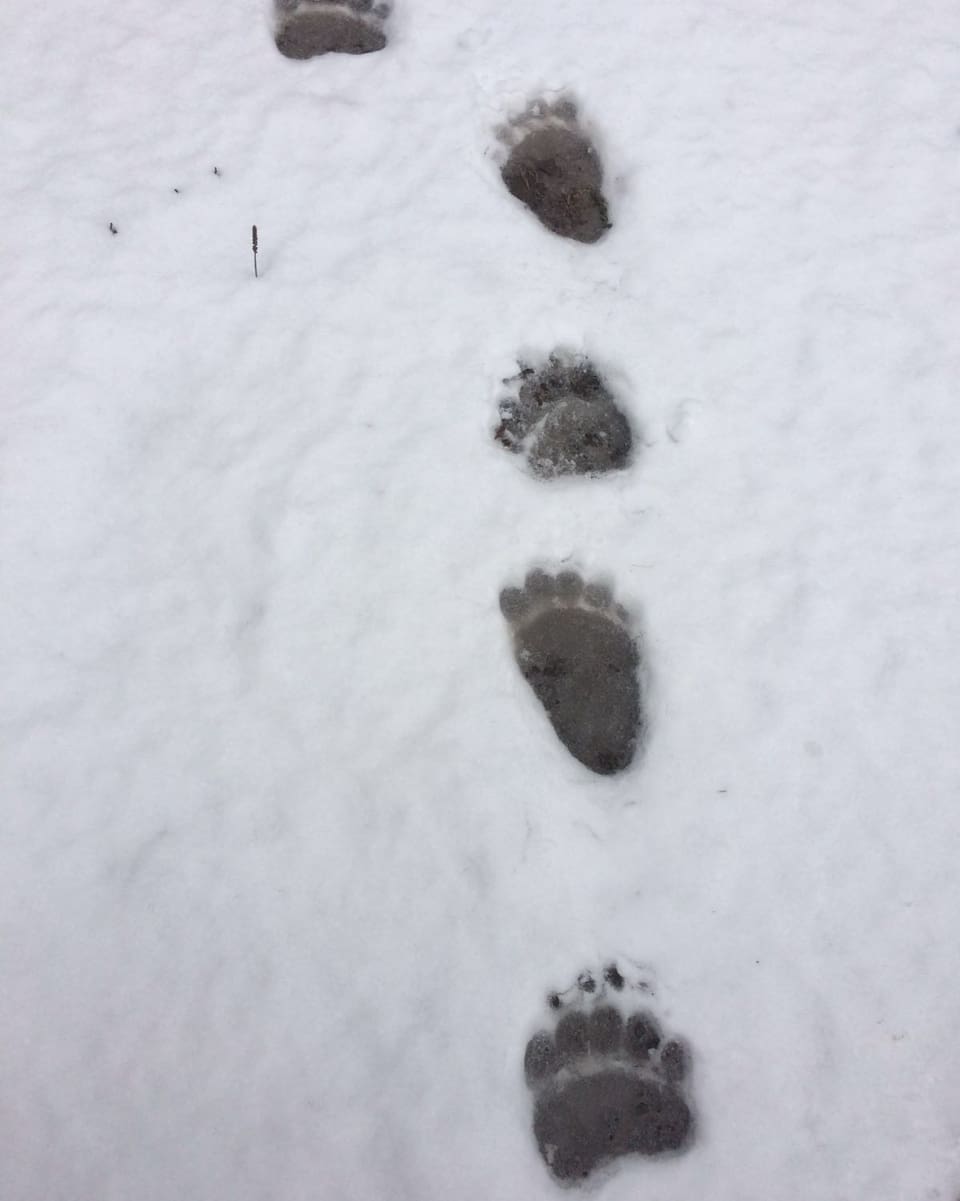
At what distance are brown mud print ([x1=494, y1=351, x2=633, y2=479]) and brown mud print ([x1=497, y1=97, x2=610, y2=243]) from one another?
0.58 metres

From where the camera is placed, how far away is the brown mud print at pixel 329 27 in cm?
351

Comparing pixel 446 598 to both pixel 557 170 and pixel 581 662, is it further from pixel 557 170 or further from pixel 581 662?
pixel 557 170

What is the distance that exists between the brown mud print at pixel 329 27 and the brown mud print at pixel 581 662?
227 cm

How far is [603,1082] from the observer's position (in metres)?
2.35

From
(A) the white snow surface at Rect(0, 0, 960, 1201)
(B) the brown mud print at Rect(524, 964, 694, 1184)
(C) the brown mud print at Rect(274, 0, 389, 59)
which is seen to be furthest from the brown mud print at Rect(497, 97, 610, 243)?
(B) the brown mud print at Rect(524, 964, 694, 1184)

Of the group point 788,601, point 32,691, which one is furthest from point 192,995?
point 788,601

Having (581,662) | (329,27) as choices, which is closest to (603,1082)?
(581,662)

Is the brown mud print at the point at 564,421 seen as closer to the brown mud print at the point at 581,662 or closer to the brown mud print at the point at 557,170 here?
the brown mud print at the point at 581,662

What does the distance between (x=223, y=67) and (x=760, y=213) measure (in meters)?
2.04

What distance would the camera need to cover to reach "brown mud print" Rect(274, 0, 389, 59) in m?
3.51

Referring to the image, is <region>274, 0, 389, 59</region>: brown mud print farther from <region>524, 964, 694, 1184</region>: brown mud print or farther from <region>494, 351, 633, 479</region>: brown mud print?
<region>524, 964, 694, 1184</region>: brown mud print

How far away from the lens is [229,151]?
330 centimetres

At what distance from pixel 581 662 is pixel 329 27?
2661 mm

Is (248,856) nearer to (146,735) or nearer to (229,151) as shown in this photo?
(146,735)
